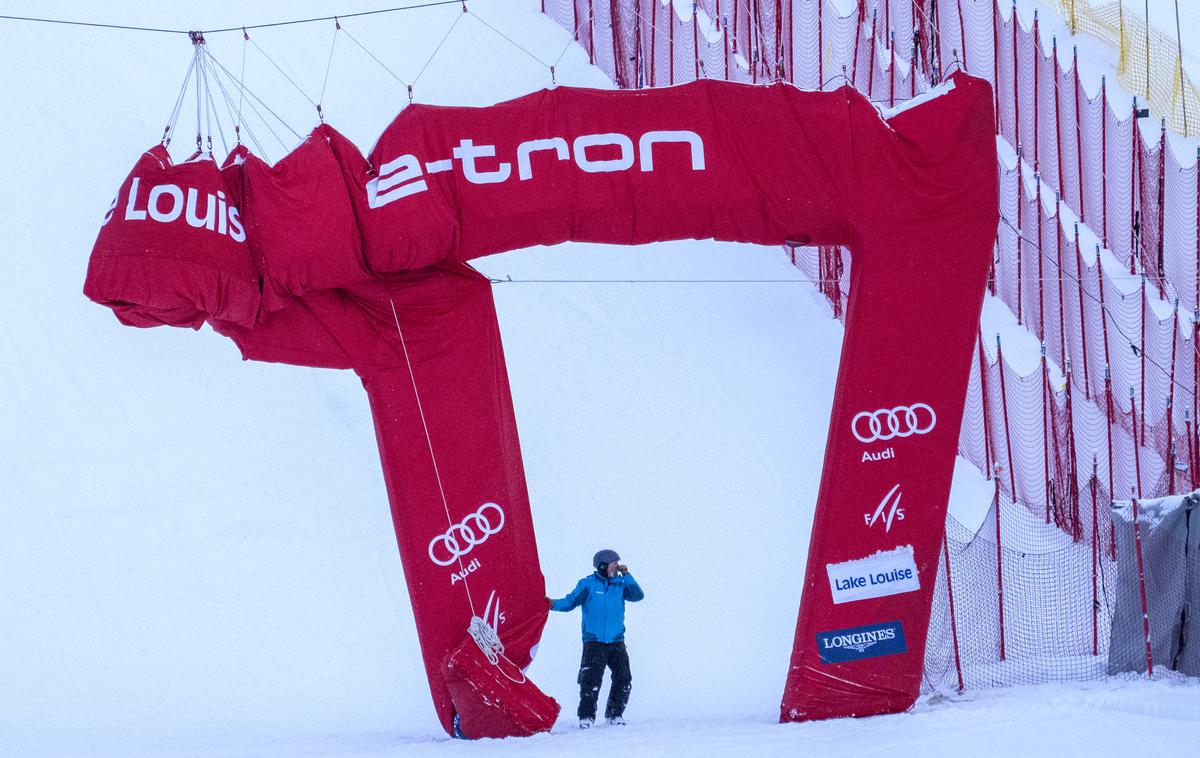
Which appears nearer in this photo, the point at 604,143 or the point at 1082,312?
the point at 604,143

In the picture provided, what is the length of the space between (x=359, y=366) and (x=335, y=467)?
397 centimetres

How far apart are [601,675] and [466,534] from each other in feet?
3.49

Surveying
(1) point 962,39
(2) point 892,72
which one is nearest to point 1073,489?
(2) point 892,72

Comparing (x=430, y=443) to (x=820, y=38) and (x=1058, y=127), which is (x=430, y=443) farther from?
(x=820, y=38)

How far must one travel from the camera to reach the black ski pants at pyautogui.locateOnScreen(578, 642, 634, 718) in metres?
7.43

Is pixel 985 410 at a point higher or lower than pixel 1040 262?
lower

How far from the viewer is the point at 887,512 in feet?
23.7

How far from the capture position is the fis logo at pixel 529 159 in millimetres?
7188

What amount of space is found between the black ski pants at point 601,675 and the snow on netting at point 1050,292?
174 centimetres

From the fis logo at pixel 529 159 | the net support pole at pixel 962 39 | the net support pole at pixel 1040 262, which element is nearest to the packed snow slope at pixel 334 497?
the net support pole at pixel 1040 262

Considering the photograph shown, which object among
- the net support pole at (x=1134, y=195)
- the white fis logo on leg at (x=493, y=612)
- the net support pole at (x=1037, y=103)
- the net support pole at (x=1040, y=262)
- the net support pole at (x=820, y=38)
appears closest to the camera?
the white fis logo on leg at (x=493, y=612)

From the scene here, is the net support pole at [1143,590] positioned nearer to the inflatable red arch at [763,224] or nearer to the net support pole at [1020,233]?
the inflatable red arch at [763,224]

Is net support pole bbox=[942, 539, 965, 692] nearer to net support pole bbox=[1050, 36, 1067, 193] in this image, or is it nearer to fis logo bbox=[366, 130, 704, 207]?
fis logo bbox=[366, 130, 704, 207]

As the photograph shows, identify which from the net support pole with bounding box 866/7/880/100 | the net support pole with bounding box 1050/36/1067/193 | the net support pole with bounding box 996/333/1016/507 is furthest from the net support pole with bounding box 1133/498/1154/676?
the net support pole with bounding box 866/7/880/100
